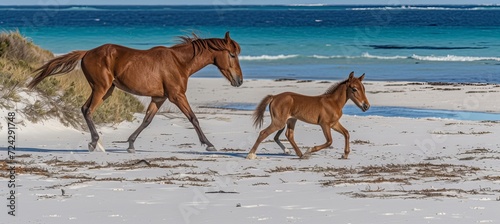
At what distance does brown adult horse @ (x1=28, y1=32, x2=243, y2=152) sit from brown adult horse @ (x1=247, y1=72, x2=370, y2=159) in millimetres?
907

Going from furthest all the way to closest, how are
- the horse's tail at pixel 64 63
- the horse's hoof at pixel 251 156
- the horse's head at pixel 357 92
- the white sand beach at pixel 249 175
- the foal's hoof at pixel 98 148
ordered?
the horse's tail at pixel 64 63 → the foal's hoof at pixel 98 148 → the horse's head at pixel 357 92 → the horse's hoof at pixel 251 156 → the white sand beach at pixel 249 175

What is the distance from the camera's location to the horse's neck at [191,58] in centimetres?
1338

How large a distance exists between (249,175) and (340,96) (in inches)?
94.7

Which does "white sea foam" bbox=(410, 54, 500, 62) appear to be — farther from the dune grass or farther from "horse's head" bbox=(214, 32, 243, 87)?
"horse's head" bbox=(214, 32, 243, 87)

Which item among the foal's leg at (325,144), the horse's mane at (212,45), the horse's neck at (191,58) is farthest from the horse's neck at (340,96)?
the horse's neck at (191,58)

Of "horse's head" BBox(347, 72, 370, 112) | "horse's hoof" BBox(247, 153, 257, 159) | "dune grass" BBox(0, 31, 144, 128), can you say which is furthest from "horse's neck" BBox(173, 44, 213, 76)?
"dune grass" BBox(0, 31, 144, 128)

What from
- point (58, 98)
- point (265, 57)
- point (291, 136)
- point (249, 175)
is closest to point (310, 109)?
point (291, 136)

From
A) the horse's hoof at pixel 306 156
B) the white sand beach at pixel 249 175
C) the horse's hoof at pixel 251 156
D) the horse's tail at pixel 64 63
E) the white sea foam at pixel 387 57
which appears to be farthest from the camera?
the white sea foam at pixel 387 57

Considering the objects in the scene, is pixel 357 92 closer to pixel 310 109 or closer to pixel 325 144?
pixel 310 109

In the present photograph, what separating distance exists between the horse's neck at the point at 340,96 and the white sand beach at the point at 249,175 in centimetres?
71

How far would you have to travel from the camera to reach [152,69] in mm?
13109

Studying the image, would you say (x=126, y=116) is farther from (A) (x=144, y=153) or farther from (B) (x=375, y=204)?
(B) (x=375, y=204)

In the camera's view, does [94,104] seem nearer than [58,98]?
Yes

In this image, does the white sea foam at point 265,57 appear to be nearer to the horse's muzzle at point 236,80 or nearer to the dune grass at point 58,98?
the dune grass at point 58,98
